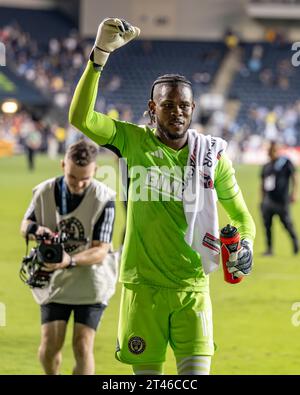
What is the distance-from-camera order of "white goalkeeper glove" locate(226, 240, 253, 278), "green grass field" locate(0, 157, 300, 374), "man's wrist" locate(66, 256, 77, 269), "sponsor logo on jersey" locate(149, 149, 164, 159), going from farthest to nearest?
"green grass field" locate(0, 157, 300, 374), "man's wrist" locate(66, 256, 77, 269), "sponsor logo on jersey" locate(149, 149, 164, 159), "white goalkeeper glove" locate(226, 240, 253, 278)

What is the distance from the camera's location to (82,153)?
693cm

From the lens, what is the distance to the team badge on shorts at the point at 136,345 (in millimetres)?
5602

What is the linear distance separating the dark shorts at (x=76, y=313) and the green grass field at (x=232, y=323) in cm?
158

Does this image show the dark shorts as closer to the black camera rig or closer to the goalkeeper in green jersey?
the black camera rig

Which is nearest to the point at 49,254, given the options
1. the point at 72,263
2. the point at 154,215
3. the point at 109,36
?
the point at 72,263

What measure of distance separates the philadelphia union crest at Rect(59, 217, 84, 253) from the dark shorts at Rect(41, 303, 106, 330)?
391mm

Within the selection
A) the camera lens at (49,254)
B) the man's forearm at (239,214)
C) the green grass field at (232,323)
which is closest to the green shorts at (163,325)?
the man's forearm at (239,214)

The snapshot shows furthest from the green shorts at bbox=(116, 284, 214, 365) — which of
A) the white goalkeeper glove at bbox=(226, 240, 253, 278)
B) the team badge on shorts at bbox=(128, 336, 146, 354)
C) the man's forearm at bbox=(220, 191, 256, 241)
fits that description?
the man's forearm at bbox=(220, 191, 256, 241)

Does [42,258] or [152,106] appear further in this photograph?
[42,258]

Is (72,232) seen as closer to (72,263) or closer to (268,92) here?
(72,263)

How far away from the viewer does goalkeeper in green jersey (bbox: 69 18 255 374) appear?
5.58 metres

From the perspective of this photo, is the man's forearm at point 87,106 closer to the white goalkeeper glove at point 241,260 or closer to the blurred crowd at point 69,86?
the white goalkeeper glove at point 241,260

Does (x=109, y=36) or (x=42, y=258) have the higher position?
(x=109, y=36)

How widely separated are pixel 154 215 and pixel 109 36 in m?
1.00
